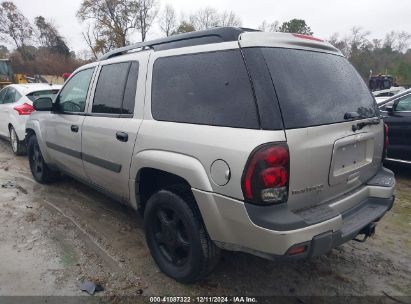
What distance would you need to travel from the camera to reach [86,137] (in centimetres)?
353

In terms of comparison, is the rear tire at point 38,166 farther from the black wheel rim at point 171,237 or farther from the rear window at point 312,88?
the rear window at point 312,88

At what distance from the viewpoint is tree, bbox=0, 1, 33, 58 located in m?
49.5

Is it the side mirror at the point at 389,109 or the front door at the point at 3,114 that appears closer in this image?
the side mirror at the point at 389,109

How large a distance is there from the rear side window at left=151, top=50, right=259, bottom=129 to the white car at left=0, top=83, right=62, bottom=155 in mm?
5014

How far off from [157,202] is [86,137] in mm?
1367

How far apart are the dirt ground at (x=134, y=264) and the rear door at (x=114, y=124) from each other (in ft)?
1.89

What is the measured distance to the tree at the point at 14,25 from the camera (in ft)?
163

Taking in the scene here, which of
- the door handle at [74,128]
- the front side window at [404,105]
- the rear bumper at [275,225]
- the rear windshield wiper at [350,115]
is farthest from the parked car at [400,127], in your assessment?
the door handle at [74,128]

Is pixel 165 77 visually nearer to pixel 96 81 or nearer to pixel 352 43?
pixel 96 81

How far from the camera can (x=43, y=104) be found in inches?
167

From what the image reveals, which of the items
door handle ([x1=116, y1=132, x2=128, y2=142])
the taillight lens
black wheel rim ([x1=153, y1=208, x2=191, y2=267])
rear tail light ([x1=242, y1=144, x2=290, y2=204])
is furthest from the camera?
the taillight lens

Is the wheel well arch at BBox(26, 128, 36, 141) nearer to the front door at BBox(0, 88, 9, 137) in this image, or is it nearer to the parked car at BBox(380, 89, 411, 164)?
the front door at BBox(0, 88, 9, 137)

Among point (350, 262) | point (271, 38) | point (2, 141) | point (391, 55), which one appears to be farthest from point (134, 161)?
point (391, 55)

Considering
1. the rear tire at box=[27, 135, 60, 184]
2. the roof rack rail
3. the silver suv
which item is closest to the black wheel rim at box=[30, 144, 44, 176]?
the rear tire at box=[27, 135, 60, 184]
